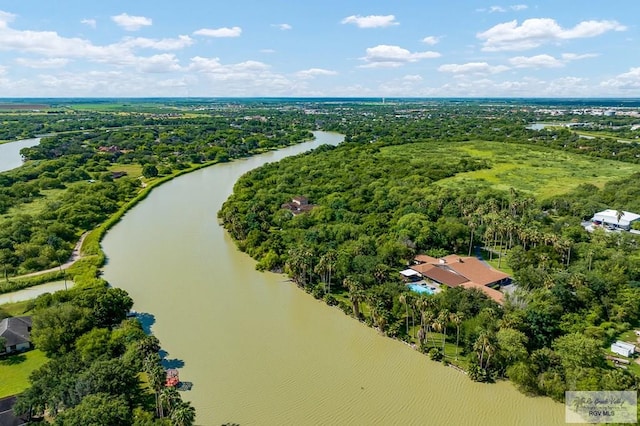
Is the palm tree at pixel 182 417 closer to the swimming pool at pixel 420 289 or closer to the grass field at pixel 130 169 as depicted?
the swimming pool at pixel 420 289

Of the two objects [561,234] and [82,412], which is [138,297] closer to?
[82,412]

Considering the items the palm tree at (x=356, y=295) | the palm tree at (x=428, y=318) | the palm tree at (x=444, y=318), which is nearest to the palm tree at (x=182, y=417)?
the palm tree at (x=356, y=295)

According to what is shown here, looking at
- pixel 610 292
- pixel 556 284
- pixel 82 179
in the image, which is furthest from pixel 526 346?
pixel 82 179

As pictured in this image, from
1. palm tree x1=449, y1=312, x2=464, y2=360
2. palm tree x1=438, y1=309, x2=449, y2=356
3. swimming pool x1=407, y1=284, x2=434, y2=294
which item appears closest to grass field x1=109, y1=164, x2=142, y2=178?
swimming pool x1=407, y1=284, x2=434, y2=294

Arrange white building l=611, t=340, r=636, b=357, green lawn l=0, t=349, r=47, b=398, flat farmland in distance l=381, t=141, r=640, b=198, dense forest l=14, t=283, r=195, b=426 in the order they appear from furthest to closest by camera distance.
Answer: flat farmland in distance l=381, t=141, r=640, b=198 → white building l=611, t=340, r=636, b=357 → green lawn l=0, t=349, r=47, b=398 → dense forest l=14, t=283, r=195, b=426

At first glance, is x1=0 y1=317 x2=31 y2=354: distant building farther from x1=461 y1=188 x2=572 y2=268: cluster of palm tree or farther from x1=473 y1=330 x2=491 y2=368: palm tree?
x1=461 y1=188 x2=572 y2=268: cluster of palm tree
